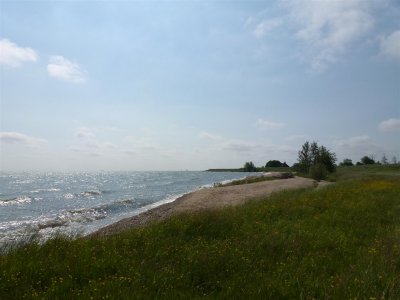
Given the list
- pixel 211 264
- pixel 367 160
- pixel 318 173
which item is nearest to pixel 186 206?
pixel 211 264

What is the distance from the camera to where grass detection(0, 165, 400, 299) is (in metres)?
6.35

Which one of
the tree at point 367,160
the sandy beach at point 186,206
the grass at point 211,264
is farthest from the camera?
the tree at point 367,160

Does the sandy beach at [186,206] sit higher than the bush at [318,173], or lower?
lower

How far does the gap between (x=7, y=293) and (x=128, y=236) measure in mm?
4432

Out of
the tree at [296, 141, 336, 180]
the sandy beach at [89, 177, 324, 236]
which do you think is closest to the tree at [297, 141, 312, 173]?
the tree at [296, 141, 336, 180]

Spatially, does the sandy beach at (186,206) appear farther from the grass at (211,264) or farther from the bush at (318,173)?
the bush at (318,173)

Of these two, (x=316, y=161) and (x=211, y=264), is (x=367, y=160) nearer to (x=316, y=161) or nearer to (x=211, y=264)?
(x=316, y=161)

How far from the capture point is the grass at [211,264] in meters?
6.35

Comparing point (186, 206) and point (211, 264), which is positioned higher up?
point (186, 206)

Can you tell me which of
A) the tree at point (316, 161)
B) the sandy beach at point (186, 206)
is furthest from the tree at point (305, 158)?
the sandy beach at point (186, 206)

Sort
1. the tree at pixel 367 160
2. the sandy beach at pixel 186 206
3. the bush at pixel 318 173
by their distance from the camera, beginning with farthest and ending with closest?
1. the tree at pixel 367 160
2. the bush at pixel 318 173
3. the sandy beach at pixel 186 206

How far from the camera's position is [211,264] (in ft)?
26.0

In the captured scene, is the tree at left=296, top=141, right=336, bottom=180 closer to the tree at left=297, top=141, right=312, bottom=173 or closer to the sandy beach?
the tree at left=297, top=141, right=312, bottom=173

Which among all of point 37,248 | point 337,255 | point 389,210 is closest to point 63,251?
point 37,248
